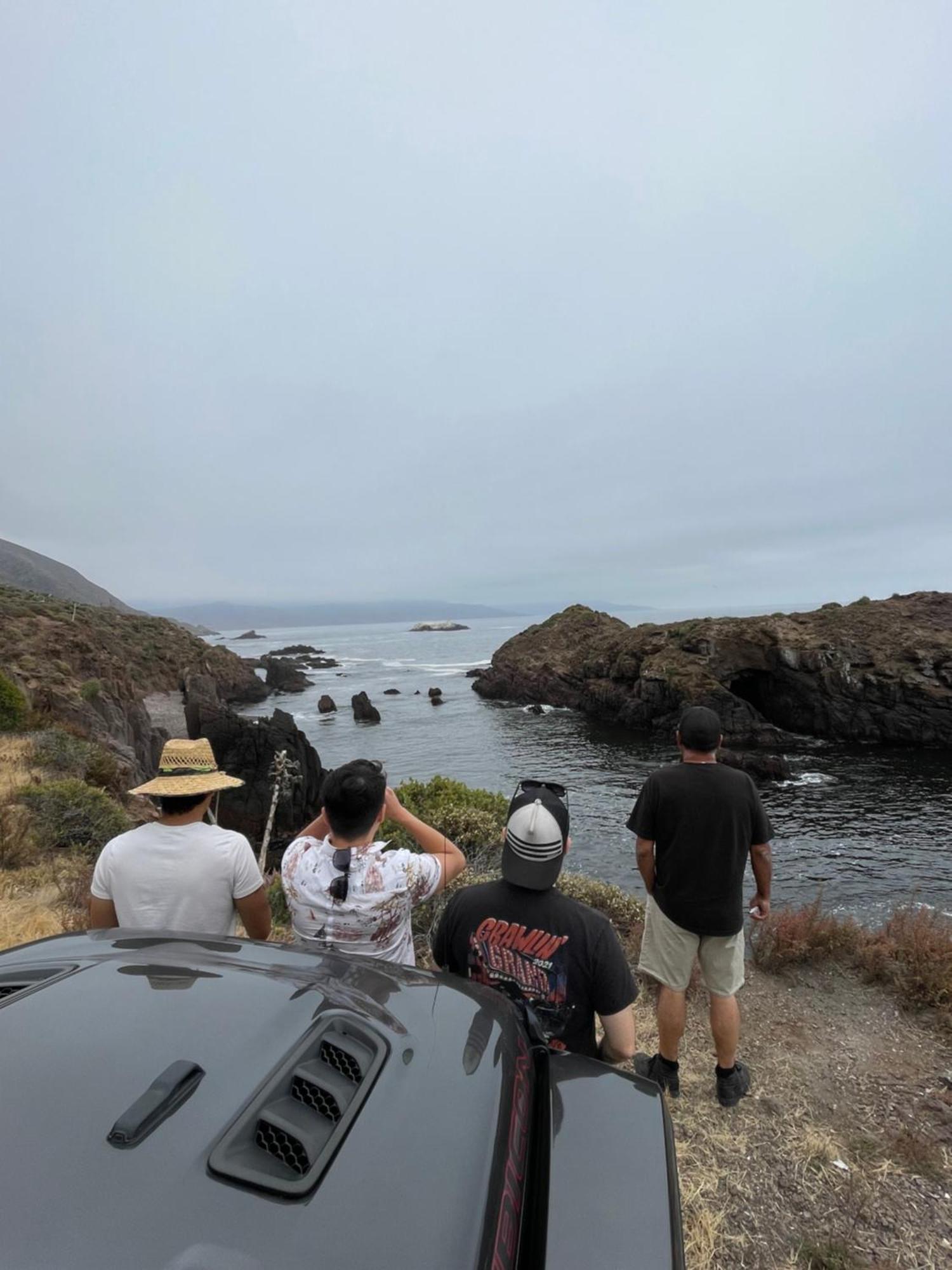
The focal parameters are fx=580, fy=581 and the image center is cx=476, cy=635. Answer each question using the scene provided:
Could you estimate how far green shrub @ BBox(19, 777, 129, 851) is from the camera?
313 inches

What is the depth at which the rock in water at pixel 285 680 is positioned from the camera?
222 feet

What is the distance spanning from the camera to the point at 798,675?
35875 mm

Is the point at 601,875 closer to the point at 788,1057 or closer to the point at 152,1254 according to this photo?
the point at 788,1057

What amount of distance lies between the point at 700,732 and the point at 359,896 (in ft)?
7.68

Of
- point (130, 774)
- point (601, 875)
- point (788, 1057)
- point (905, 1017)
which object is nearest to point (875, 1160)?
point (788, 1057)

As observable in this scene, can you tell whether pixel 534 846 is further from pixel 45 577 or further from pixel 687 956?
pixel 45 577

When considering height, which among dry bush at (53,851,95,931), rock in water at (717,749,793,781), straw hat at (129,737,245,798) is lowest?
rock in water at (717,749,793,781)

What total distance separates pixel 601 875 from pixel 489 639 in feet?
483

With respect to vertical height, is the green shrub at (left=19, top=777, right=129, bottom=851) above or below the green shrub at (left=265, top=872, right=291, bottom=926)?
above

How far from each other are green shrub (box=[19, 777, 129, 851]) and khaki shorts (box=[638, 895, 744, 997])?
24.9ft

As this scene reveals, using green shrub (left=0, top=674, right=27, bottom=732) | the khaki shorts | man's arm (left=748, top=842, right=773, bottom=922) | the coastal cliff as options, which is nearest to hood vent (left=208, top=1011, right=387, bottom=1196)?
the khaki shorts

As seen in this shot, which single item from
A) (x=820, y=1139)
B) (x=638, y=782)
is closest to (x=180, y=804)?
(x=820, y=1139)

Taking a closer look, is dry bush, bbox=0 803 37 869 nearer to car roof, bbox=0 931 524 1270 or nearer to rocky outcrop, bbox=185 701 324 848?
car roof, bbox=0 931 524 1270

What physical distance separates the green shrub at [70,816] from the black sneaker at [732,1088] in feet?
26.1
